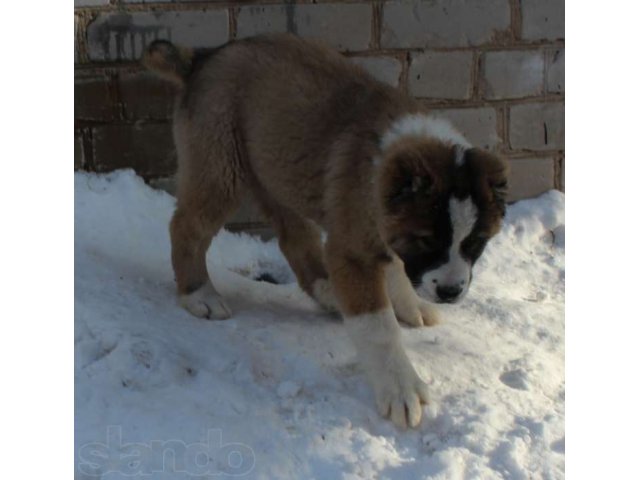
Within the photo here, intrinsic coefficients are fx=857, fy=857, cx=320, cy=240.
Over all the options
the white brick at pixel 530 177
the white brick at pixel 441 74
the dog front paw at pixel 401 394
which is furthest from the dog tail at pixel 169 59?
the white brick at pixel 530 177

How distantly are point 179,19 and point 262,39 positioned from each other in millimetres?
919

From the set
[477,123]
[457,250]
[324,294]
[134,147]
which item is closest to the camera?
[457,250]

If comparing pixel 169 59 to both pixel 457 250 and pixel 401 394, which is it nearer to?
pixel 457 250

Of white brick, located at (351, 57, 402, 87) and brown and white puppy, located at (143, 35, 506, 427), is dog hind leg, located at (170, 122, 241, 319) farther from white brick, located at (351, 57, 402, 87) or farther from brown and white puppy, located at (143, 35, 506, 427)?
white brick, located at (351, 57, 402, 87)

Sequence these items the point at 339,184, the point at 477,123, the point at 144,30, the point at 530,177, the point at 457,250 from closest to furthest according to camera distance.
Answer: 1. the point at 457,250
2. the point at 339,184
3. the point at 144,30
4. the point at 477,123
5. the point at 530,177

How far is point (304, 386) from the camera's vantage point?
3.44 metres

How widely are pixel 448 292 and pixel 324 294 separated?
122 centimetres

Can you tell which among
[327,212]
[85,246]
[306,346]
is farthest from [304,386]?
[85,246]

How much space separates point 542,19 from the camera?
16.7 feet

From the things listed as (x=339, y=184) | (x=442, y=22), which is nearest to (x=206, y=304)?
(x=339, y=184)

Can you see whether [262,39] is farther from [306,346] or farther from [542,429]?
[542,429]

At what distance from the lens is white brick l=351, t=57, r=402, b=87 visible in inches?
195

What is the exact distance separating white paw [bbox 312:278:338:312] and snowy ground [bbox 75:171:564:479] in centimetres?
7

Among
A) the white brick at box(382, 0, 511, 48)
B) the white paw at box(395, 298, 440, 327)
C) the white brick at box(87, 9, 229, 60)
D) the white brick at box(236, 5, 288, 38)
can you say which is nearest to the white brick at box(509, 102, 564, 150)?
the white brick at box(382, 0, 511, 48)
